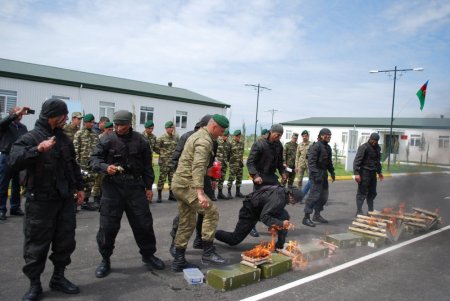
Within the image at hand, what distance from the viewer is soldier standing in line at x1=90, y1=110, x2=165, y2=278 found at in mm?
4246

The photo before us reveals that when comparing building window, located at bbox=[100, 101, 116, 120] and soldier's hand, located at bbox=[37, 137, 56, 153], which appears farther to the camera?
building window, located at bbox=[100, 101, 116, 120]

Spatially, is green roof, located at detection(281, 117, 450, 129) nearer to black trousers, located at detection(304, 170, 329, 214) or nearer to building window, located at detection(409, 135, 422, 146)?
building window, located at detection(409, 135, 422, 146)

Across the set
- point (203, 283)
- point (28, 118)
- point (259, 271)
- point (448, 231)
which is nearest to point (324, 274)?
point (259, 271)

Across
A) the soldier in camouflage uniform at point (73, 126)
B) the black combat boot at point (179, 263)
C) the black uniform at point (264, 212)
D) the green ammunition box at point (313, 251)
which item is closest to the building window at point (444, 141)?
the green ammunition box at point (313, 251)

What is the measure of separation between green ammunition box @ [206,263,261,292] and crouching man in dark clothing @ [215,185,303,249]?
795 mm

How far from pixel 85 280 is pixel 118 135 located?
1762mm

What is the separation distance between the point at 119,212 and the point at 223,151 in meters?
6.26

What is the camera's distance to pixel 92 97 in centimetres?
2125

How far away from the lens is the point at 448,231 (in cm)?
755

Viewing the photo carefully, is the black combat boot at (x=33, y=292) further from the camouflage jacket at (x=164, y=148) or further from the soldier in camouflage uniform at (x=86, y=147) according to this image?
the camouflage jacket at (x=164, y=148)

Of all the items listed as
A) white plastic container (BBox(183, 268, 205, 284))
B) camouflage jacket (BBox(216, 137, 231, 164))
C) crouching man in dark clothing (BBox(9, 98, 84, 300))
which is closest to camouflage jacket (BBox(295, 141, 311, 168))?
camouflage jacket (BBox(216, 137, 231, 164))

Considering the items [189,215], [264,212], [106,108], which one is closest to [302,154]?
[264,212]

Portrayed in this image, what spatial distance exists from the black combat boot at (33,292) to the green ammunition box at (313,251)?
3.36m

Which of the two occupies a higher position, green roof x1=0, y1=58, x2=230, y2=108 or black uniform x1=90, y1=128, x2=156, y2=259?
green roof x1=0, y1=58, x2=230, y2=108
